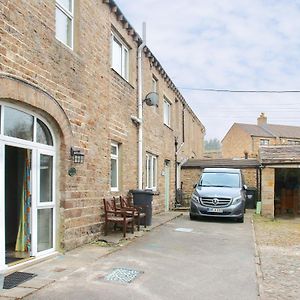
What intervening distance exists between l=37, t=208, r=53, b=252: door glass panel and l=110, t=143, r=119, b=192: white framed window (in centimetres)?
384

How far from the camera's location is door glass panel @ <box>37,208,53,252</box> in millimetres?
7874

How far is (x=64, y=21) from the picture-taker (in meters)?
9.01

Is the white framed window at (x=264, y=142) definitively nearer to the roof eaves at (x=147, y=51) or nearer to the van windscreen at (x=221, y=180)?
the roof eaves at (x=147, y=51)

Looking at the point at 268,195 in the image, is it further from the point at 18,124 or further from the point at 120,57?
the point at 18,124

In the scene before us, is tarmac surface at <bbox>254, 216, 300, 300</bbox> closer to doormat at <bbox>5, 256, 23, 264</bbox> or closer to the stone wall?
the stone wall

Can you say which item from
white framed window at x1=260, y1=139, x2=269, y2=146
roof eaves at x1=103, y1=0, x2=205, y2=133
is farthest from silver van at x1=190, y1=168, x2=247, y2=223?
white framed window at x1=260, y1=139, x2=269, y2=146

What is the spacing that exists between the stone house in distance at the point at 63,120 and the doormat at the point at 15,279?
0.83ft

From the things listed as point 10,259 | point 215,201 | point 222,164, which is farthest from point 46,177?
point 222,164

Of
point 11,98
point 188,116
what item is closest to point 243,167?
point 188,116

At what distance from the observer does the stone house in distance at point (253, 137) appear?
55.8 m

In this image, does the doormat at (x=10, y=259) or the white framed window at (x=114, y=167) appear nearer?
the doormat at (x=10, y=259)

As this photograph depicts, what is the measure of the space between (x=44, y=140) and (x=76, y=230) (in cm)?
217

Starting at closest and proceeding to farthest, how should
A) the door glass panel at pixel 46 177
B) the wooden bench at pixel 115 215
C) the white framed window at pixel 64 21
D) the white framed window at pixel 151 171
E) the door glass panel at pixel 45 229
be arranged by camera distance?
the door glass panel at pixel 45 229, the door glass panel at pixel 46 177, the white framed window at pixel 64 21, the wooden bench at pixel 115 215, the white framed window at pixel 151 171

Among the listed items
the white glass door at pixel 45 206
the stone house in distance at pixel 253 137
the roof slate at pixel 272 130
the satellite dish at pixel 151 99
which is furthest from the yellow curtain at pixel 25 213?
the roof slate at pixel 272 130
